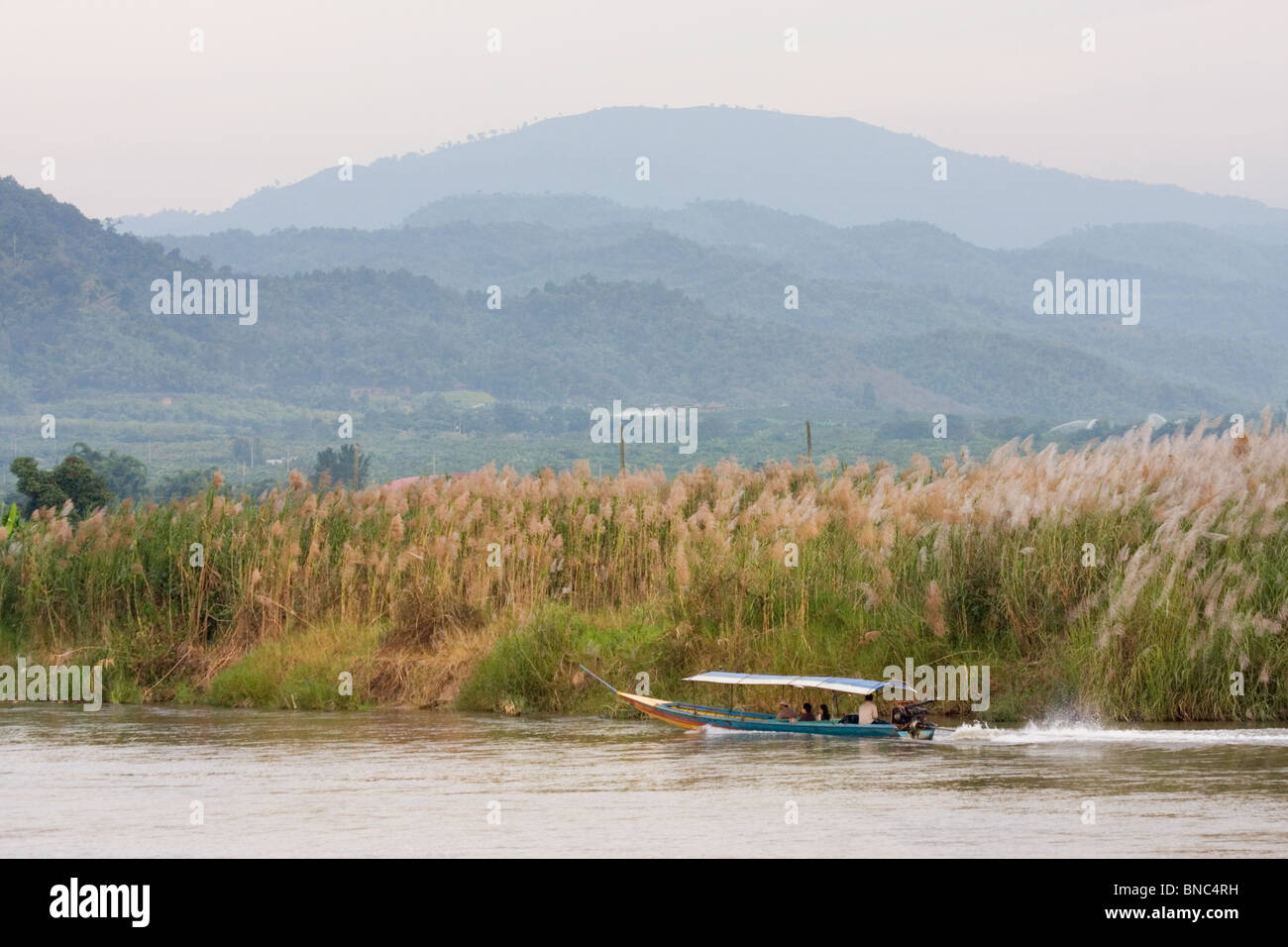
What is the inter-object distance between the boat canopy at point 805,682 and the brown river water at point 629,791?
1.77 ft

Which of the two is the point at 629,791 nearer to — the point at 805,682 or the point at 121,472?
the point at 805,682

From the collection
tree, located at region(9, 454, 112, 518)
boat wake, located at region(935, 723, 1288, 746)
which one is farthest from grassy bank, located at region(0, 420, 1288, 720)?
tree, located at region(9, 454, 112, 518)

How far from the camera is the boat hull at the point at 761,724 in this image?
1678 cm

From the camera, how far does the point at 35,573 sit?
22.6 m

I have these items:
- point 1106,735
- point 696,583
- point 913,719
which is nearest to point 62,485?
point 696,583

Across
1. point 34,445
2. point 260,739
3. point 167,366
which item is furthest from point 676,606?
point 167,366

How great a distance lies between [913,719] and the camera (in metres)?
16.6

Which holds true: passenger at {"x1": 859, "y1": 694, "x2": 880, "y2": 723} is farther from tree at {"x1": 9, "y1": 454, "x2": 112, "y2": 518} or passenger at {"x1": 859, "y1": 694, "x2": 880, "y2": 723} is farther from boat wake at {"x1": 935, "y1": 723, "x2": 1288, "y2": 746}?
tree at {"x1": 9, "y1": 454, "x2": 112, "y2": 518}

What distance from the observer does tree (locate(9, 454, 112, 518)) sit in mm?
33438

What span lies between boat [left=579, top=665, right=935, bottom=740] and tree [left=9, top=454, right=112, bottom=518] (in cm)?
1857

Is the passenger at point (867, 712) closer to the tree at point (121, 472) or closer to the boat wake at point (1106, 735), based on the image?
the boat wake at point (1106, 735)

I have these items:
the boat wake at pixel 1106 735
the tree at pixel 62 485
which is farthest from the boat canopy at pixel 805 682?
the tree at pixel 62 485

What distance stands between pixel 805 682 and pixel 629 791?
10.3 feet

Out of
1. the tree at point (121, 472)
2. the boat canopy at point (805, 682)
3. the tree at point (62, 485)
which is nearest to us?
the boat canopy at point (805, 682)
